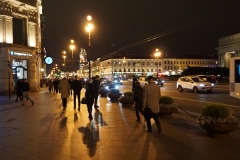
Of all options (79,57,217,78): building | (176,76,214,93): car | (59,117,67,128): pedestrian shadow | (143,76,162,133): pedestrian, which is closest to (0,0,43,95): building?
(59,117,67,128): pedestrian shadow

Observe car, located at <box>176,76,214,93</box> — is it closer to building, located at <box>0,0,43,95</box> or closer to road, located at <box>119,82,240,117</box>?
road, located at <box>119,82,240,117</box>

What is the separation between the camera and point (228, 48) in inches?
3875

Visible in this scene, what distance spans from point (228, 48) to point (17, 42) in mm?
82800

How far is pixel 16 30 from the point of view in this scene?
30.1 m

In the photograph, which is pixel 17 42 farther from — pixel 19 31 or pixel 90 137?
pixel 90 137

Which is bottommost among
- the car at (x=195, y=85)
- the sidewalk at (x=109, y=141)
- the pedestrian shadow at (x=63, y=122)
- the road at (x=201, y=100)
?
the sidewalk at (x=109, y=141)

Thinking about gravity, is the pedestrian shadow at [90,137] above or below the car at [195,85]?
below

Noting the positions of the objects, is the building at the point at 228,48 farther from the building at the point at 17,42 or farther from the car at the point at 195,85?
the building at the point at 17,42

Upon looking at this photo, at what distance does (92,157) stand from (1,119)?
24.1 feet

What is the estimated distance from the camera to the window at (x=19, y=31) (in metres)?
29.9

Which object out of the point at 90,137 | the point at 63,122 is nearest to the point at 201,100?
the point at 63,122

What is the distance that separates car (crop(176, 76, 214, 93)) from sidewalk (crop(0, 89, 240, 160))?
18203 millimetres

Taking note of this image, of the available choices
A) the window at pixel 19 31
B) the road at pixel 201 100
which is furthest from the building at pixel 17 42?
the road at pixel 201 100

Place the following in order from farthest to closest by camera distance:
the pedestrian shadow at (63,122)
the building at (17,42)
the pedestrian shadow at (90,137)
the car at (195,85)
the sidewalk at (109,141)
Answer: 1. the car at (195,85)
2. the building at (17,42)
3. the pedestrian shadow at (63,122)
4. the pedestrian shadow at (90,137)
5. the sidewalk at (109,141)
